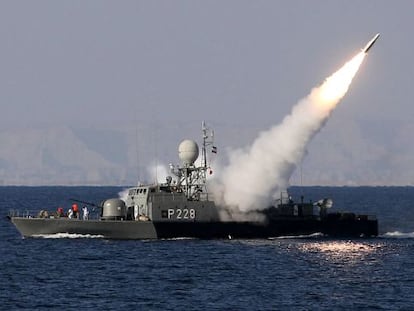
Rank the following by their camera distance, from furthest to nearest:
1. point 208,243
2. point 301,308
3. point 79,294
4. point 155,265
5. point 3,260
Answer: point 208,243
point 3,260
point 155,265
point 79,294
point 301,308

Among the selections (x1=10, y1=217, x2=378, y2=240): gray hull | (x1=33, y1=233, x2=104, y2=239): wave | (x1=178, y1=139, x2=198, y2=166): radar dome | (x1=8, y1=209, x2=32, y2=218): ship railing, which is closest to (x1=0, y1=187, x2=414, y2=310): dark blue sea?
(x1=33, y1=233, x2=104, y2=239): wave

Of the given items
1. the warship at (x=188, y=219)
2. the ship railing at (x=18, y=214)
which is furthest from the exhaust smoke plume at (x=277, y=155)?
the ship railing at (x=18, y=214)

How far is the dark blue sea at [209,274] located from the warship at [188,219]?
0.87 metres

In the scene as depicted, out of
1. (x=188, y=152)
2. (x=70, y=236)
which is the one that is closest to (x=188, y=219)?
(x=188, y=152)

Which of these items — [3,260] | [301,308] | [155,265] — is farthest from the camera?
[3,260]

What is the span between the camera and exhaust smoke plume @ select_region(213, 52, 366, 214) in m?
84.3

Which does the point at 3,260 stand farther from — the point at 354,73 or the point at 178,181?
the point at 354,73

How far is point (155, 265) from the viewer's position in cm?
7106

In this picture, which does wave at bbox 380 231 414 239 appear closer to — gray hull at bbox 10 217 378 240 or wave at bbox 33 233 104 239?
gray hull at bbox 10 217 378 240

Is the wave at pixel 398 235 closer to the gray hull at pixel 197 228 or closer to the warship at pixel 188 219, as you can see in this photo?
the warship at pixel 188 219

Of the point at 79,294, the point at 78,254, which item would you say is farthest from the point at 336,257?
the point at 79,294

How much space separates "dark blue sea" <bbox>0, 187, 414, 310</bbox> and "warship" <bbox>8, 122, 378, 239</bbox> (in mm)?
874

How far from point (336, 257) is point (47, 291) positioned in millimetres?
21892

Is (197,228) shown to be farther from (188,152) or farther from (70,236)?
(70,236)
